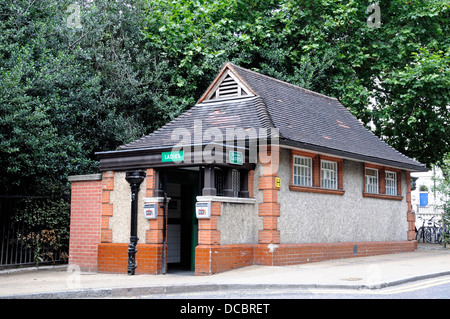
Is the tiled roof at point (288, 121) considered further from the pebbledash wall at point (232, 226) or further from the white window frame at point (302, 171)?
the pebbledash wall at point (232, 226)

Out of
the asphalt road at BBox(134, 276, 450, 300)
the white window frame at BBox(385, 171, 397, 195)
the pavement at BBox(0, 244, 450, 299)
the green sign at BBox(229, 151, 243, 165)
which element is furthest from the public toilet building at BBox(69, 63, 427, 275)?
the asphalt road at BBox(134, 276, 450, 300)

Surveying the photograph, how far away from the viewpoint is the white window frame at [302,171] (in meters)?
15.5

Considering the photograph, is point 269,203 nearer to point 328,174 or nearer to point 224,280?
point 328,174

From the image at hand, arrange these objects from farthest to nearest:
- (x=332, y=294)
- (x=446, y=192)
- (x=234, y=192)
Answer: (x=446, y=192) < (x=234, y=192) < (x=332, y=294)

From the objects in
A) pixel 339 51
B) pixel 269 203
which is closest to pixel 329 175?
pixel 269 203

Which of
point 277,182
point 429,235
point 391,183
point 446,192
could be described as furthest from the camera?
point 429,235

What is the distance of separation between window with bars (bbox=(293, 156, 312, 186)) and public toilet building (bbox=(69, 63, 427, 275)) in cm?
3

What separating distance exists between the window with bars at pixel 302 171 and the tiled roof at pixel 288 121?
2.02 ft

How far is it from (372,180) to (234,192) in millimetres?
6953

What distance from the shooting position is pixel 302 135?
1568 cm

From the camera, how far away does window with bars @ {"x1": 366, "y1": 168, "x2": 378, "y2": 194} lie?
744 inches

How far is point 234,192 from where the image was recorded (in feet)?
47.0

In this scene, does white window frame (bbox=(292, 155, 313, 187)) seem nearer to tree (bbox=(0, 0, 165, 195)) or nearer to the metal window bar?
the metal window bar
